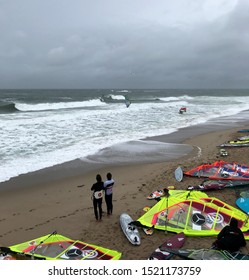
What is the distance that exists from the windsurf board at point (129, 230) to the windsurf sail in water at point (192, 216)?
318 mm

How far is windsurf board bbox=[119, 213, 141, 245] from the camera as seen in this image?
7126 millimetres

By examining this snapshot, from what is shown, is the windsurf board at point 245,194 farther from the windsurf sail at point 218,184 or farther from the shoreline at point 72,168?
the shoreline at point 72,168

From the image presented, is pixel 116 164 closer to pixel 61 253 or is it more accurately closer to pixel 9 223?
pixel 9 223

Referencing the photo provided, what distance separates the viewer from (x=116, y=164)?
1391 cm

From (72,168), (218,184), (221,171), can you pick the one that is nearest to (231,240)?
(218,184)

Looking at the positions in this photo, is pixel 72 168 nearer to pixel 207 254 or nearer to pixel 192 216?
pixel 192 216

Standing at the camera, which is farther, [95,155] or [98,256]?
[95,155]

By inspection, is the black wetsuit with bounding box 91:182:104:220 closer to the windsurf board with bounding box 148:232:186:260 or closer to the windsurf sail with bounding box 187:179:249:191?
the windsurf board with bounding box 148:232:186:260

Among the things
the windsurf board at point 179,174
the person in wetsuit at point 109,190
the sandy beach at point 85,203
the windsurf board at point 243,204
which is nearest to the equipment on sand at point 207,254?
the sandy beach at point 85,203

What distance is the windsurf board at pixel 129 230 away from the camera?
7.13m

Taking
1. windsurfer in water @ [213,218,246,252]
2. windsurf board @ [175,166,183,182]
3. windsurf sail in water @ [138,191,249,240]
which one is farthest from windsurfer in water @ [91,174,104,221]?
windsurf board @ [175,166,183,182]

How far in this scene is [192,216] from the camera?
25.8 ft
